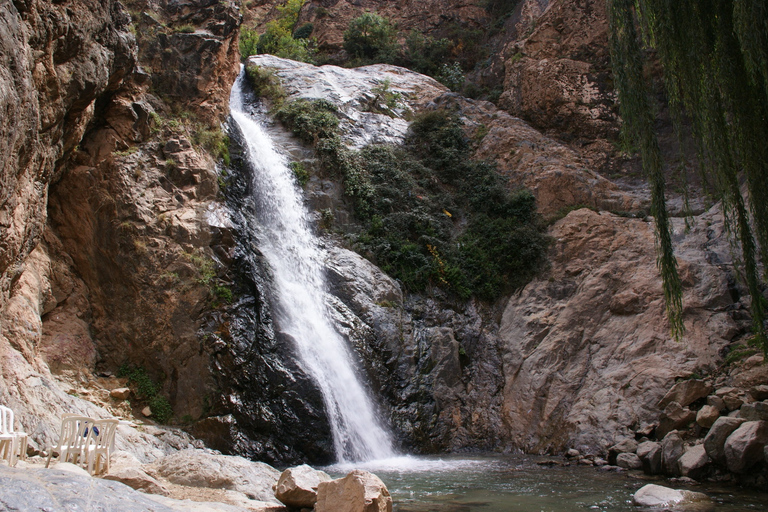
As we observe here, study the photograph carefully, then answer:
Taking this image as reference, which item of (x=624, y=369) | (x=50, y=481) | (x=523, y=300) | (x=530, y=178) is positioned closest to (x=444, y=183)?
(x=530, y=178)

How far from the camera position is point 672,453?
832 cm

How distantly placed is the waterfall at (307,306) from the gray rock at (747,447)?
6.23m

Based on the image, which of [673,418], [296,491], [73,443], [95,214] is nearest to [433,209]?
[673,418]

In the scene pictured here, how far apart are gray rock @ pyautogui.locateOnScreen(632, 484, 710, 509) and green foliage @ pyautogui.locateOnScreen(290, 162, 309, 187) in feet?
40.5

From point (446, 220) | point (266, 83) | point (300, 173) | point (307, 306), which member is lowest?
point (307, 306)

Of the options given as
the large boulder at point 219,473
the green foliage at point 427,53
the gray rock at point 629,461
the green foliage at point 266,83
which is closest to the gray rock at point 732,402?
the gray rock at point 629,461

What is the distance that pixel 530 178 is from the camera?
17.8 m

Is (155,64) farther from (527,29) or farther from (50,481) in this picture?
(527,29)

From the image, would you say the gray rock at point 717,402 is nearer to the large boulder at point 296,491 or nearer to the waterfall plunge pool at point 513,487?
the waterfall plunge pool at point 513,487

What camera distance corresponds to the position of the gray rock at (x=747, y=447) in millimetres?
7152

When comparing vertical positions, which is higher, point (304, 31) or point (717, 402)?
point (304, 31)

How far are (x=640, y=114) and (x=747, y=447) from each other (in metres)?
4.80

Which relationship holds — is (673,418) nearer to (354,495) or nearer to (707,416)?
(707,416)

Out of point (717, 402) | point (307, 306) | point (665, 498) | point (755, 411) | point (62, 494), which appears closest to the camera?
point (62, 494)
